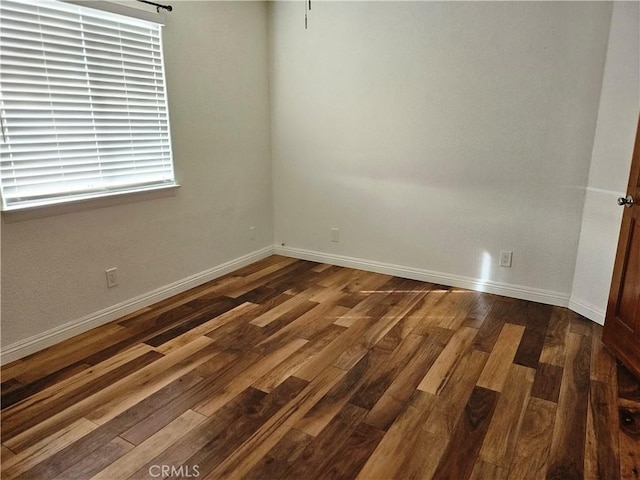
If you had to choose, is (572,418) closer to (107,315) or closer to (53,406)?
(53,406)

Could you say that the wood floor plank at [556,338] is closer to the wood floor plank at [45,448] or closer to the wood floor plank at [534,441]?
the wood floor plank at [534,441]

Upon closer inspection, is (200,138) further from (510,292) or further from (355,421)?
(510,292)

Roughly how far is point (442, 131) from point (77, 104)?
2.58 metres

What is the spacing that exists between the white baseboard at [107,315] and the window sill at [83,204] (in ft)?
2.31

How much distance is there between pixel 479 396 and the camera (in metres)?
2.15

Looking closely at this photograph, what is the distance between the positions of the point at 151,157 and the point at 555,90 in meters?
2.89

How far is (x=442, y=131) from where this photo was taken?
3.43m

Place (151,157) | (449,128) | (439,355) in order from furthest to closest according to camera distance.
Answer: (449,128), (151,157), (439,355)

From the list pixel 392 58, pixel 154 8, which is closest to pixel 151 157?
pixel 154 8

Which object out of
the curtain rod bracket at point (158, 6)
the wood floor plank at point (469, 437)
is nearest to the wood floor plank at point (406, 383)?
the wood floor plank at point (469, 437)

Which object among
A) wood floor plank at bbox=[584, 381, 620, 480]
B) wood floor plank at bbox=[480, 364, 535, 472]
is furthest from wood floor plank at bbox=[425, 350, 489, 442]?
wood floor plank at bbox=[584, 381, 620, 480]

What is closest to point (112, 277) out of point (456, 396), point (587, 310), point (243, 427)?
point (243, 427)

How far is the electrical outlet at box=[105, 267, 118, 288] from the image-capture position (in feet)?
9.54

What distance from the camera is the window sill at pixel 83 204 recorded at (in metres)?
2.38
